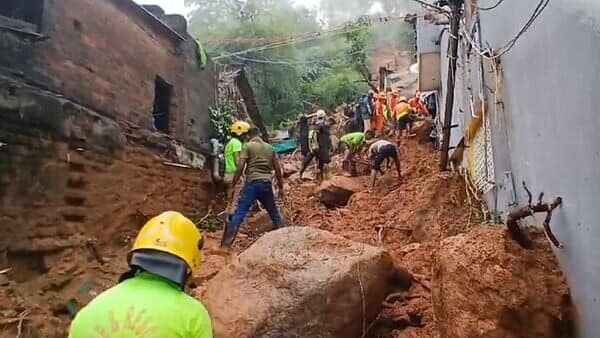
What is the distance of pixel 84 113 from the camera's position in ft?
22.4

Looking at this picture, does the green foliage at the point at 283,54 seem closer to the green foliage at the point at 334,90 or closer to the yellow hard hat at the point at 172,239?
the green foliage at the point at 334,90

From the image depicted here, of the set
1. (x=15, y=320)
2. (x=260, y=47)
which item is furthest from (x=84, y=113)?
(x=260, y=47)

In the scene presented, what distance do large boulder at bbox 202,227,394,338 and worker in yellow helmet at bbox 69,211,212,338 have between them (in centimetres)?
177

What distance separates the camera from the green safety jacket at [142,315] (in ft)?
7.32

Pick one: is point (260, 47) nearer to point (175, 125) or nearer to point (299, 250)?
point (175, 125)

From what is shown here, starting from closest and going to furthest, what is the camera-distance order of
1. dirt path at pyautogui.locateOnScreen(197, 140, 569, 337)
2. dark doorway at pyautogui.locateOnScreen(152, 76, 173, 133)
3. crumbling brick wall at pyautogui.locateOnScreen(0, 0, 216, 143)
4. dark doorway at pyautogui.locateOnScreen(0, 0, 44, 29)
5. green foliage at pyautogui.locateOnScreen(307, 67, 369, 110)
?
dirt path at pyautogui.locateOnScreen(197, 140, 569, 337), crumbling brick wall at pyautogui.locateOnScreen(0, 0, 216, 143), dark doorway at pyautogui.locateOnScreen(0, 0, 44, 29), dark doorway at pyautogui.locateOnScreen(152, 76, 173, 133), green foliage at pyautogui.locateOnScreen(307, 67, 369, 110)

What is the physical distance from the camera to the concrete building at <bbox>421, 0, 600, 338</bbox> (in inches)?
114

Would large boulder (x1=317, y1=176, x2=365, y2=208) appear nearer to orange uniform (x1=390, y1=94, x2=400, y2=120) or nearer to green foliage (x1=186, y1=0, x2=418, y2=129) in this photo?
orange uniform (x1=390, y1=94, x2=400, y2=120)

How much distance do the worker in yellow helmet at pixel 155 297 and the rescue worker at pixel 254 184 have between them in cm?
434

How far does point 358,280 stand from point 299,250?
57 cm

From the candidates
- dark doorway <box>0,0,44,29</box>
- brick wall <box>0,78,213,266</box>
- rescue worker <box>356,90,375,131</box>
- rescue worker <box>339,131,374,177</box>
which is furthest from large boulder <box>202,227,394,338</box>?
rescue worker <box>356,90,375,131</box>

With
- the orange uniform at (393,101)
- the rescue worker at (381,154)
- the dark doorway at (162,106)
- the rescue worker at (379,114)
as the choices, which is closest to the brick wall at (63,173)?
the dark doorway at (162,106)

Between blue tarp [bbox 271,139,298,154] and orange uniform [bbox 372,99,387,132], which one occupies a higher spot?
orange uniform [bbox 372,99,387,132]

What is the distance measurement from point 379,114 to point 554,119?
1371 centimetres
